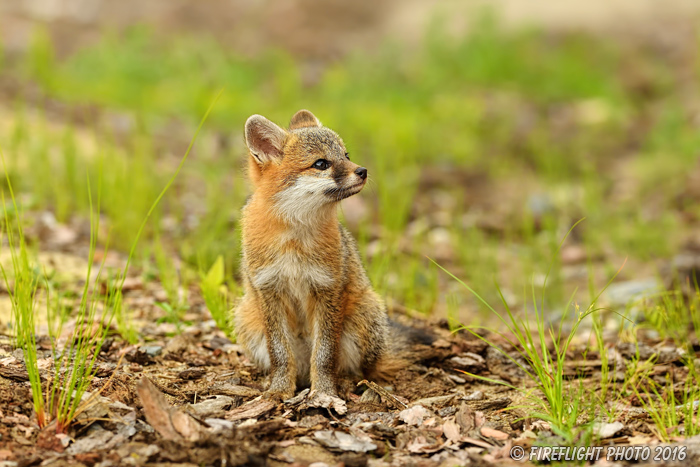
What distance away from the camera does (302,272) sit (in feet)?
15.0

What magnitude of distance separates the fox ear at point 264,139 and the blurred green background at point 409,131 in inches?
27.4

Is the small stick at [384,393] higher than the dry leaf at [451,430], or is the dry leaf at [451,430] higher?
the small stick at [384,393]

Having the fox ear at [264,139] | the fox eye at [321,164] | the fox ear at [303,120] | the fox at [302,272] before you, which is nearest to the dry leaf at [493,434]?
the fox at [302,272]

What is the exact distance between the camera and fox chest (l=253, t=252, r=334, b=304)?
4586 mm

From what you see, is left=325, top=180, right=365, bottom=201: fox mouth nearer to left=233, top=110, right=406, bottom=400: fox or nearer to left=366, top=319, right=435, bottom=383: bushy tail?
left=233, top=110, right=406, bottom=400: fox

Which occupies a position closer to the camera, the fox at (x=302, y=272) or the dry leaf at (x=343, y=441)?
the dry leaf at (x=343, y=441)

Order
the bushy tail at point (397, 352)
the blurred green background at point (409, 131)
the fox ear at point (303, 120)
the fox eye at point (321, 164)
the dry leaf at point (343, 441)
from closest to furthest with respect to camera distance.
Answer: the dry leaf at point (343, 441) → the fox eye at point (321, 164) → the bushy tail at point (397, 352) → the fox ear at point (303, 120) → the blurred green background at point (409, 131)

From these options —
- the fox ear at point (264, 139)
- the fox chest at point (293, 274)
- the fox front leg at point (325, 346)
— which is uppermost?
the fox ear at point (264, 139)

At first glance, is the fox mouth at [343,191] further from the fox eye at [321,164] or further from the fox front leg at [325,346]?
the fox front leg at [325,346]

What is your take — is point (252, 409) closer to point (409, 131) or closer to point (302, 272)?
point (302, 272)

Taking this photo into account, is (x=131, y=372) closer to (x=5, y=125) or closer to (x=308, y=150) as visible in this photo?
(x=308, y=150)

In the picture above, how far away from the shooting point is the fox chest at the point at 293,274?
459 centimetres

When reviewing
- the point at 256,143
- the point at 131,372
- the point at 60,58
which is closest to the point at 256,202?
the point at 256,143

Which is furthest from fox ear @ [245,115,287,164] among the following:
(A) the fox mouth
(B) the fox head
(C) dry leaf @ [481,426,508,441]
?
(C) dry leaf @ [481,426,508,441]
